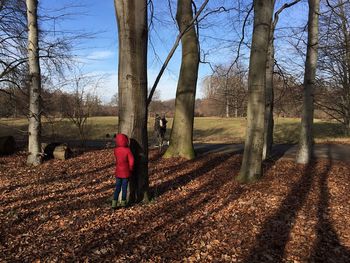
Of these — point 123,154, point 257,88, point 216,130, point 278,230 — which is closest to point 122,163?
point 123,154

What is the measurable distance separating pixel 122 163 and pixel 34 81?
6.83m

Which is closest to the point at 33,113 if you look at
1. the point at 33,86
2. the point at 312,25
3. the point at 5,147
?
the point at 33,86

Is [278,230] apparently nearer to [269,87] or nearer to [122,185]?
[122,185]

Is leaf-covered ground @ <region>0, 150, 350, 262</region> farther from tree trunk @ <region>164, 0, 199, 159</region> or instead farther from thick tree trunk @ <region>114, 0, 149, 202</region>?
tree trunk @ <region>164, 0, 199, 159</region>

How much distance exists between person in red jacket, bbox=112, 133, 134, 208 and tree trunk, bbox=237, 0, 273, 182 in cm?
371

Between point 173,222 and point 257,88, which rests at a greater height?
point 257,88

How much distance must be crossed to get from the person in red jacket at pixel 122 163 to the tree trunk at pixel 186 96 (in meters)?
6.39

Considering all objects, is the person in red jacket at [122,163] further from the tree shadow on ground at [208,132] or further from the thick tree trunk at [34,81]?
the tree shadow on ground at [208,132]

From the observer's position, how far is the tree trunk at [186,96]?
13.6 metres

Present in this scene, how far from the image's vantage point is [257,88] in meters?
9.43

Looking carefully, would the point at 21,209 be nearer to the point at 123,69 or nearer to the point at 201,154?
the point at 123,69

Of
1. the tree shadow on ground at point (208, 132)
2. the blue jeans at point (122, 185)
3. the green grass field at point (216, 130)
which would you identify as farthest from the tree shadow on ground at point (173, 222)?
the tree shadow on ground at point (208, 132)

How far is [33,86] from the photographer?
40.2 ft

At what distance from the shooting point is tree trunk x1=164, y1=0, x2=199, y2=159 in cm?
1356
